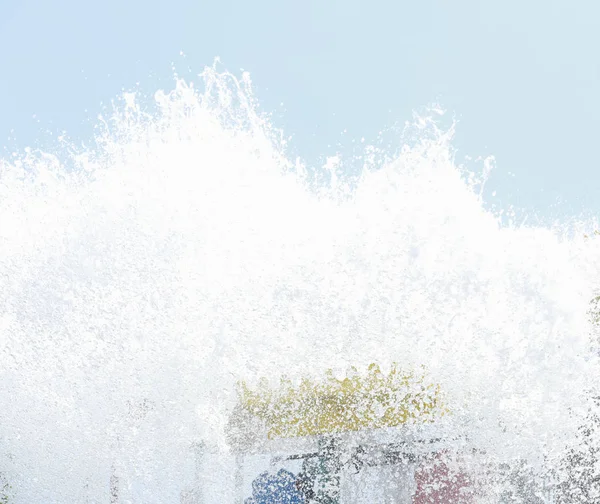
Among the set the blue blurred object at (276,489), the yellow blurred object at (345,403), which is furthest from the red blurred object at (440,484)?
the blue blurred object at (276,489)

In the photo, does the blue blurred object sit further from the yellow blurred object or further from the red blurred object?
the red blurred object

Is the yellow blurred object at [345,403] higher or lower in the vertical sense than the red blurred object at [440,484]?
higher

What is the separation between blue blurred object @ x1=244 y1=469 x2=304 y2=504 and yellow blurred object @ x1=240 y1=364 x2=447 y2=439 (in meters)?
0.75

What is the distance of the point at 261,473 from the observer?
731cm

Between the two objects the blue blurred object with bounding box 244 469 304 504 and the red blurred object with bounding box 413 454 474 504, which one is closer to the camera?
the red blurred object with bounding box 413 454 474 504

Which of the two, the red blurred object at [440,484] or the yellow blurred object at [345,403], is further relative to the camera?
the red blurred object at [440,484]

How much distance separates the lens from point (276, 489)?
25.7 feet

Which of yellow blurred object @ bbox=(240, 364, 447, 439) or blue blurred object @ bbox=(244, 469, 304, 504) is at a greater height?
yellow blurred object @ bbox=(240, 364, 447, 439)

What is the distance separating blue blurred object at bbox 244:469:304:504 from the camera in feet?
24.5

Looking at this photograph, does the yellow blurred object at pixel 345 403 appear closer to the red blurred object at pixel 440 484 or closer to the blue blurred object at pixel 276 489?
the red blurred object at pixel 440 484

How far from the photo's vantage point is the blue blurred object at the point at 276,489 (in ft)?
24.5

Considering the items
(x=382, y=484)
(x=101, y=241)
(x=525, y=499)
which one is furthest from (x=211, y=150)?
(x=525, y=499)

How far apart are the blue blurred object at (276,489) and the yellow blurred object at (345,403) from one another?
2.46 ft

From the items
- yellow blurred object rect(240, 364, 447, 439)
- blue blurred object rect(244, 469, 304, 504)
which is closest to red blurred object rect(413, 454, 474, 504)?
yellow blurred object rect(240, 364, 447, 439)
